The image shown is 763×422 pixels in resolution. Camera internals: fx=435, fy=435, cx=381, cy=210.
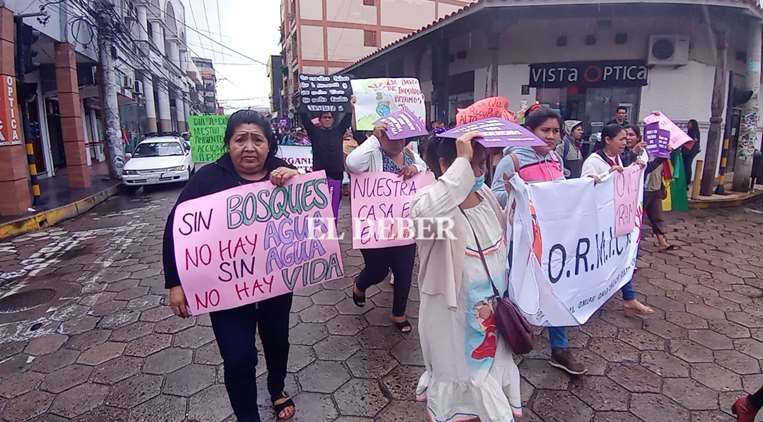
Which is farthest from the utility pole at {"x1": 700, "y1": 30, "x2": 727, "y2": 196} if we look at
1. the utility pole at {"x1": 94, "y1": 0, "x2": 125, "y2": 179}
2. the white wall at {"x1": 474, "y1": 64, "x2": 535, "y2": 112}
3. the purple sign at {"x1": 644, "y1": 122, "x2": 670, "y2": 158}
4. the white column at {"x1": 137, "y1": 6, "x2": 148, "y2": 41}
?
the white column at {"x1": 137, "y1": 6, "x2": 148, "y2": 41}

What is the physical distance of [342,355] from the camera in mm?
3205

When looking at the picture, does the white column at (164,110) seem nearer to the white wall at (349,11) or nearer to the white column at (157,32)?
the white column at (157,32)

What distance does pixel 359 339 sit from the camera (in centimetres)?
344

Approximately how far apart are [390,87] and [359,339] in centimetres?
223

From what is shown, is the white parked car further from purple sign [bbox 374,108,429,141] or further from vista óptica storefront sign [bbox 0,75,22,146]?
purple sign [bbox 374,108,429,141]

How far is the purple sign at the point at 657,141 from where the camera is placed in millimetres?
5230

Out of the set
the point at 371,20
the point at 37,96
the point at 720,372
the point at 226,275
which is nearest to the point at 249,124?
the point at 226,275

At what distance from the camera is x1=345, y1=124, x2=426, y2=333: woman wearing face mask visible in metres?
3.29

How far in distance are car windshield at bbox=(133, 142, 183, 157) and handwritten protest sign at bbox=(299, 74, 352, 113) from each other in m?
9.96

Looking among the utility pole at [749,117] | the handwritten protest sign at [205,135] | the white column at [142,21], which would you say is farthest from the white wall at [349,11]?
the utility pole at [749,117]

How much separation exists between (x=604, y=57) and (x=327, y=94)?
26.7 feet

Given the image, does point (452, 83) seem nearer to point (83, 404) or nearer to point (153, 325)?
point (153, 325)

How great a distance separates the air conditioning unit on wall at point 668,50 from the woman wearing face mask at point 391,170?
8.82 metres

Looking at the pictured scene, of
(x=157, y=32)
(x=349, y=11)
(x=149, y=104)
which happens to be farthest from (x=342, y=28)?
(x=149, y=104)
